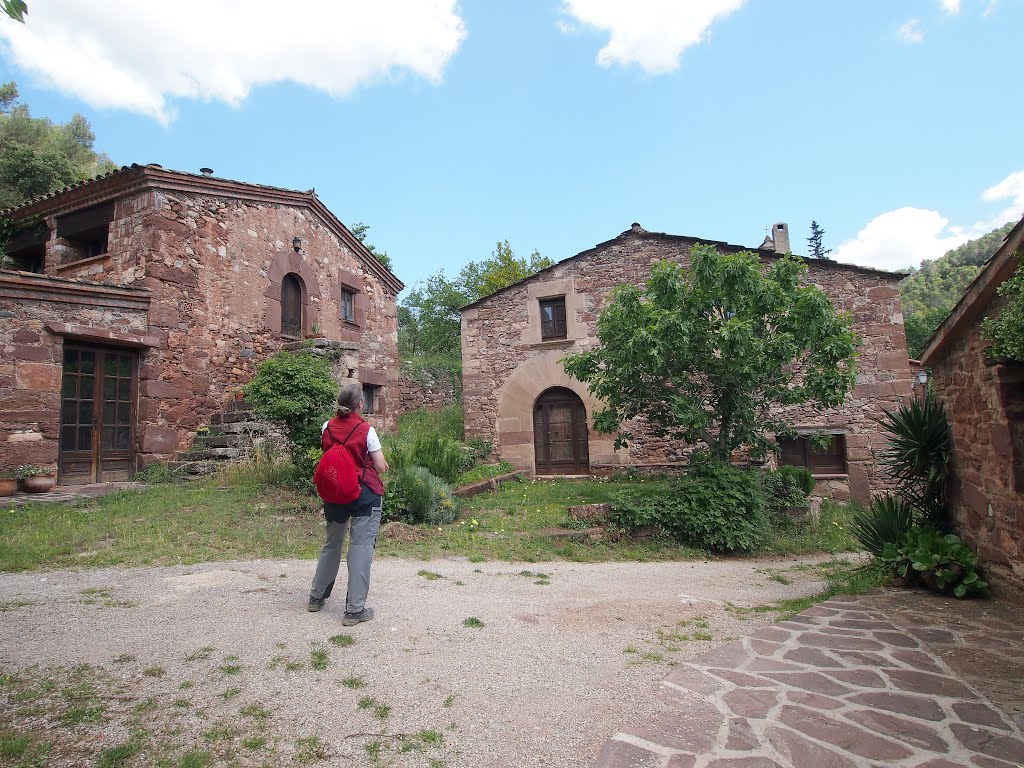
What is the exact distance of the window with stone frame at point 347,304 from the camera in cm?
1420

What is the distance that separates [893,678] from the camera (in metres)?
2.86

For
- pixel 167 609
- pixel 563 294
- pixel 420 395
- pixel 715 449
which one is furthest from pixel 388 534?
pixel 420 395

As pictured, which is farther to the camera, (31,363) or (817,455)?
(817,455)

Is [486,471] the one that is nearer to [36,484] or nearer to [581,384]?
[581,384]

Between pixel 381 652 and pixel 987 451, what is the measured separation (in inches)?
181

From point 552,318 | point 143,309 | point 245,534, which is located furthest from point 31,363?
point 552,318

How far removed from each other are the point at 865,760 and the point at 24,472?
9623 millimetres

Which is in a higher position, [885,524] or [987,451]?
[987,451]

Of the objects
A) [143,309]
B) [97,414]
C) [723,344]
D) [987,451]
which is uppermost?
[143,309]

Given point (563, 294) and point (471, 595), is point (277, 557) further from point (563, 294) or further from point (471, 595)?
point (563, 294)

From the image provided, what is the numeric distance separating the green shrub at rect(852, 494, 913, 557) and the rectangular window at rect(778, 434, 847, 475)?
6.07m

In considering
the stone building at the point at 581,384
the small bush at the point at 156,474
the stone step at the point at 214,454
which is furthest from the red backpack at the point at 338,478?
the stone building at the point at 581,384

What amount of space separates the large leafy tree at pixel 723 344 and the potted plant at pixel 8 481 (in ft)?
25.9

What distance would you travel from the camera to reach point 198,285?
10250mm
